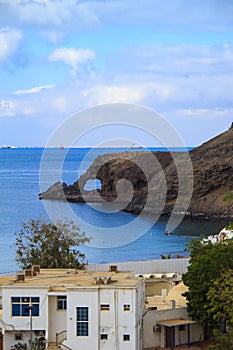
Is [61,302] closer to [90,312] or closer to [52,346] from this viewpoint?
[90,312]

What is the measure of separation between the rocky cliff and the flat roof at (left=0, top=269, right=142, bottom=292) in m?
86.6

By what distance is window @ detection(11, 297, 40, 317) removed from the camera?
32875 millimetres

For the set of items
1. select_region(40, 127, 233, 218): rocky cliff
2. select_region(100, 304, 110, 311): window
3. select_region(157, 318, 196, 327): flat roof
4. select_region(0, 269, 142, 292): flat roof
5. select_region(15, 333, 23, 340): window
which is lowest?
select_region(15, 333, 23, 340): window

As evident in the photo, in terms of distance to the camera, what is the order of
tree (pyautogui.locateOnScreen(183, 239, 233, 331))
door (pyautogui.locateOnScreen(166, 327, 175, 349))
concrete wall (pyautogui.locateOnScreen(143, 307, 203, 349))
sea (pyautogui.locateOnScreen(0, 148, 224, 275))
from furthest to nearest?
sea (pyautogui.locateOnScreen(0, 148, 224, 275)) < door (pyautogui.locateOnScreen(166, 327, 175, 349)) < concrete wall (pyautogui.locateOnScreen(143, 307, 203, 349)) < tree (pyautogui.locateOnScreen(183, 239, 233, 331))

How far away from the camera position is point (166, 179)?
144m

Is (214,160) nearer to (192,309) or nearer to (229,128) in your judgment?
(229,128)

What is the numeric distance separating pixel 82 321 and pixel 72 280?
2.78 metres

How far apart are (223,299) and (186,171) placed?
114296 millimetres

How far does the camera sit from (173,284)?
45.4 m

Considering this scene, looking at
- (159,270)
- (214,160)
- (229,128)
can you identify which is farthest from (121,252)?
(229,128)

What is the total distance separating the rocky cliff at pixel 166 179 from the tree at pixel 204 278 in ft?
283

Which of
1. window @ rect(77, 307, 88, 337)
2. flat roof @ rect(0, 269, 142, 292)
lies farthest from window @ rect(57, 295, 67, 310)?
window @ rect(77, 307, 88, 337)

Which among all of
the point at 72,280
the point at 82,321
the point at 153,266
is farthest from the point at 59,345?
the point at 153,266

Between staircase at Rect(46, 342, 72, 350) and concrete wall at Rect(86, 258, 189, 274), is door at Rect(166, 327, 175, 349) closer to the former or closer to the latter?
staircase at Rect(46, 342, 72, 350)
